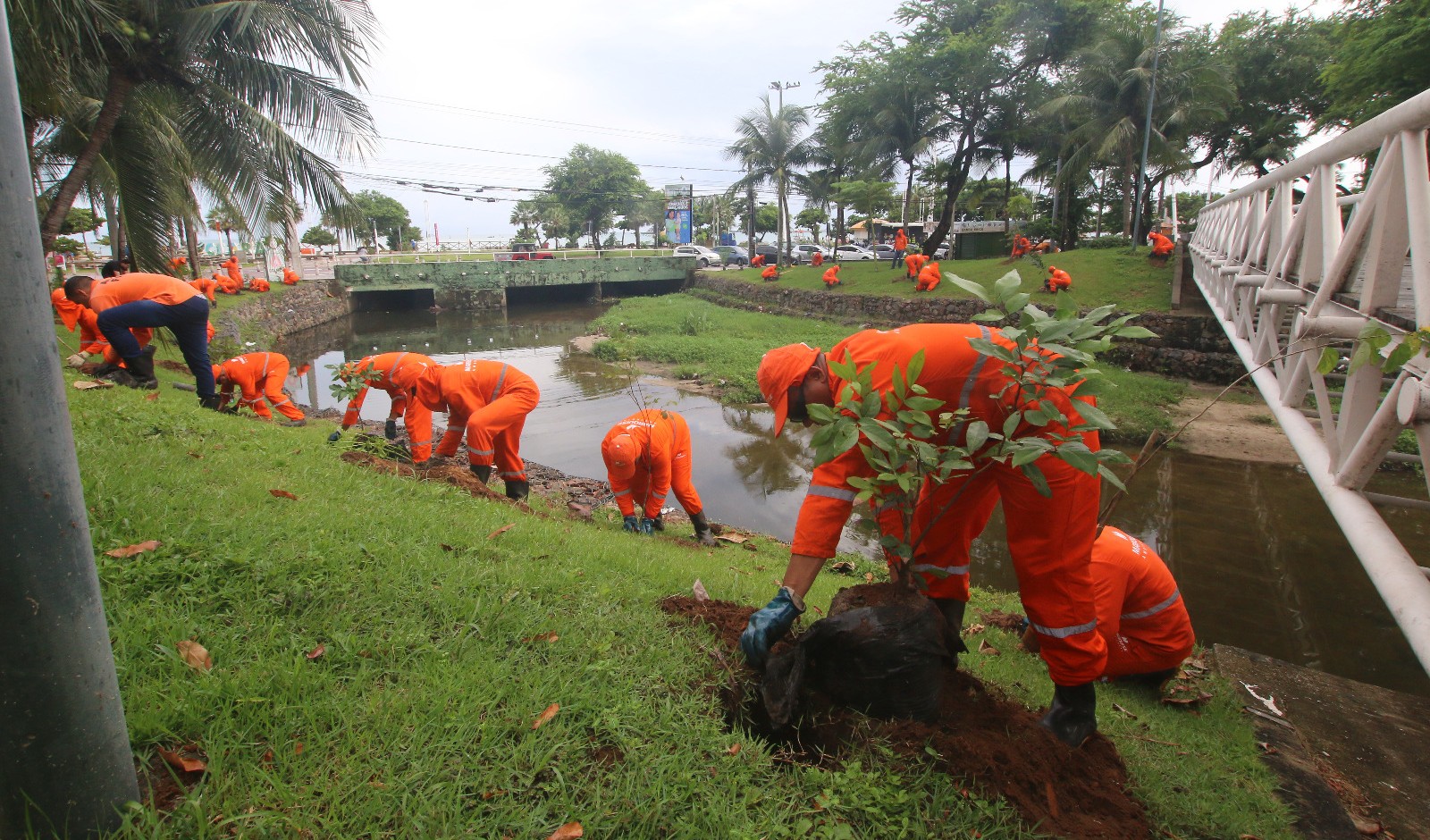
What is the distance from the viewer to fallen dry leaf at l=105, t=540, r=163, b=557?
8.00ft

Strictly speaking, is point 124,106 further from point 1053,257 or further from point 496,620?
point 1053,257

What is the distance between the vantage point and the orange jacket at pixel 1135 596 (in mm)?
3287

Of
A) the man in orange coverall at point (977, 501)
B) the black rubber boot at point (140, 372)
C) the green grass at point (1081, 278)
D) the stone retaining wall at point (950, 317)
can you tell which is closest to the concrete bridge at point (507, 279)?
the stone retaining wall at point (950, 317)

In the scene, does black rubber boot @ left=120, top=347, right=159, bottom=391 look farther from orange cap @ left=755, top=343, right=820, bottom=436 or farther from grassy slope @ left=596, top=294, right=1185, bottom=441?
grassy slope @ left=596, top=294, right=1185, bottom=441

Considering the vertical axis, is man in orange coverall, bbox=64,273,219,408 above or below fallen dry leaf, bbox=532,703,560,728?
above

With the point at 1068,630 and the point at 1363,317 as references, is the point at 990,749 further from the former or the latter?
the point at 1363,317

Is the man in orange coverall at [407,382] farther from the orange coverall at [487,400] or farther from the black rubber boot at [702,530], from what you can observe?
the black rubber boot at [702,530]

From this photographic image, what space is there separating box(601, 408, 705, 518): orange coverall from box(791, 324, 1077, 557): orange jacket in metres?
3.54

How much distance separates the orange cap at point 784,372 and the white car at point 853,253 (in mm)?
33460

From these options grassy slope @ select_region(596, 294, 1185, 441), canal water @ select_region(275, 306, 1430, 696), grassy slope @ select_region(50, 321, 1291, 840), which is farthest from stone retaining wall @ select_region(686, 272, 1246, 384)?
grassy slope @ select_region(50, 321, 1291, 840)

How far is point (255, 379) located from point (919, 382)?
862 cm

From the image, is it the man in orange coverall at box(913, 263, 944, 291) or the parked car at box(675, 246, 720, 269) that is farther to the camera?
the parked car at box(675, 246, 720, 269)

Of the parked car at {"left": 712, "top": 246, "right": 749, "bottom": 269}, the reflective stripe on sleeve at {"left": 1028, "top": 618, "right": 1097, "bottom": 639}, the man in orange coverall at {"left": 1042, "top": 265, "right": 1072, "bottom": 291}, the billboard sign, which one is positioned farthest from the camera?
the billboard sign

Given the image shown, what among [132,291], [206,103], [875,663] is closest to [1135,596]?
[875,663]
